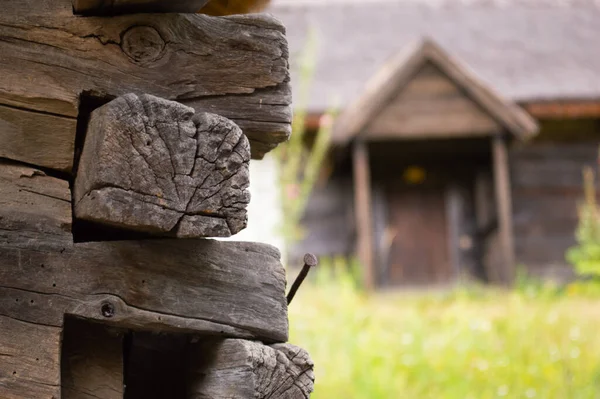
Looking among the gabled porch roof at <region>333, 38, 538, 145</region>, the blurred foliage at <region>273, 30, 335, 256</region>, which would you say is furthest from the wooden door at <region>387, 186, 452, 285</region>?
the gabled porch roof at <region>333, 38, 538, 145</region>

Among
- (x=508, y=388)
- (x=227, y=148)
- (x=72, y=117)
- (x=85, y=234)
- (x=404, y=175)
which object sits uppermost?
(x=404, y=175)

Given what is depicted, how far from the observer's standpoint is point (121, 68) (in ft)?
5.70

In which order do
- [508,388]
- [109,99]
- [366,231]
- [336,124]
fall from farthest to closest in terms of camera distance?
[336,124] < [366,231] < [508,388] < [109,99]

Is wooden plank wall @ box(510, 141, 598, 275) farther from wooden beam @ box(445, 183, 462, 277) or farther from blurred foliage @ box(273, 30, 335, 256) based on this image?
blurred foliage @ box(273, 30, 335, 256)

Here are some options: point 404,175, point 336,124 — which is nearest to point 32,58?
point 336,124

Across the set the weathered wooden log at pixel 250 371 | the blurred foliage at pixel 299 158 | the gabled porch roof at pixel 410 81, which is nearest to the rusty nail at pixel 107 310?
the weathered wooden log at pixel 250 371

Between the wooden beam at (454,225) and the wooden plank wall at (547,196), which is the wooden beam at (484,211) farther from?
the wooden plank wall at (547,196)

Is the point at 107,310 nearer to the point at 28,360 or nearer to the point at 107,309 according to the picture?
the point at 107,309

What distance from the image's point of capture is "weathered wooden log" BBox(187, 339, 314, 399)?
1729 millimetres

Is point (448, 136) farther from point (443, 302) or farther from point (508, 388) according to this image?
point (508, 388)

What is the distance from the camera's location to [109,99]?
174 cm

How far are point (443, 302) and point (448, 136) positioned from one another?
2263mm

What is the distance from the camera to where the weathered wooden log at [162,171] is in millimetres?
1544

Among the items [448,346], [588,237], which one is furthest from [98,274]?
[588,237]
